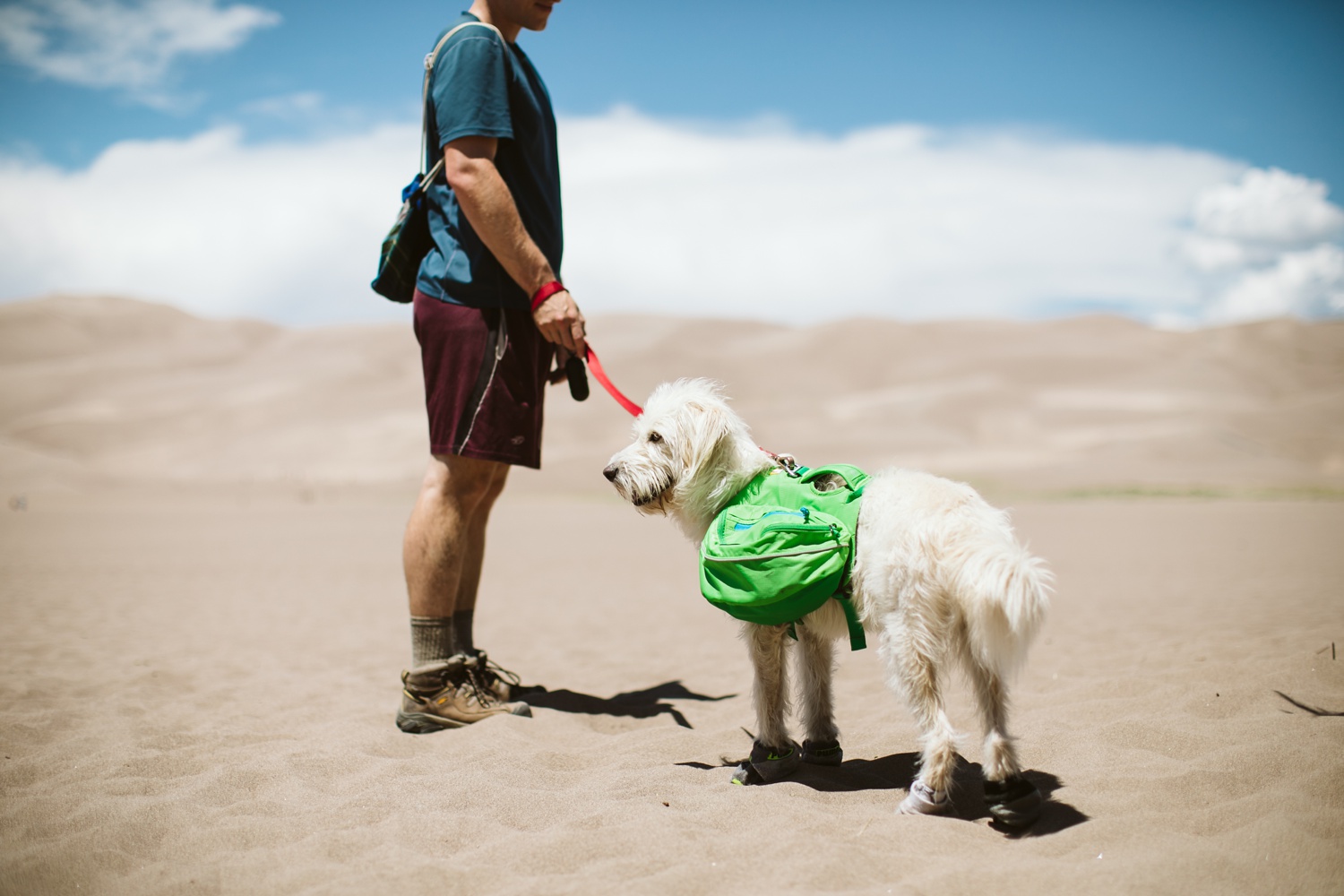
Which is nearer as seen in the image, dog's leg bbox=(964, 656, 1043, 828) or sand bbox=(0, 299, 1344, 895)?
sand bbox=(0, 299, 1344, 895)

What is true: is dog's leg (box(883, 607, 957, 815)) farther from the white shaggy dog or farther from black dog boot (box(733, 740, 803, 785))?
black dog boot (box(733, 740, 803, 785))

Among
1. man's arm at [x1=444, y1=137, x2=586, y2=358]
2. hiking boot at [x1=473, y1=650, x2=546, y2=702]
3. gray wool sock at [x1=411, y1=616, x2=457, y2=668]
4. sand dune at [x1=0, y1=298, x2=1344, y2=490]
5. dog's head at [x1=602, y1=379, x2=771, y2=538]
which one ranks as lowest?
hiking boot at [x1=473, y1=650, x2=546, y2=702]

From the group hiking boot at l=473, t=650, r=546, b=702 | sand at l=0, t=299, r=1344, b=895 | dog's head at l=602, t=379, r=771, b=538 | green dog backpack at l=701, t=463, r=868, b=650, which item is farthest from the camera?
hiking boot at l=473, t=650, r=546, b=702

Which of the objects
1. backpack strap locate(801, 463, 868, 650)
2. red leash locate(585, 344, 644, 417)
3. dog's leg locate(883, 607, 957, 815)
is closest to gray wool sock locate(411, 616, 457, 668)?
red leash locate(585, 344, 644, 417)

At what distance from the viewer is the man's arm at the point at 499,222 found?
3697mm

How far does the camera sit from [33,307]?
260 feet

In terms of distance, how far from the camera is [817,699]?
3535 millimetres

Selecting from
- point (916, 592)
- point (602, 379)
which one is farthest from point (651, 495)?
point (916, 592)

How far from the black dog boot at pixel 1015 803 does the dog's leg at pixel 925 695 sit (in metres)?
0.17

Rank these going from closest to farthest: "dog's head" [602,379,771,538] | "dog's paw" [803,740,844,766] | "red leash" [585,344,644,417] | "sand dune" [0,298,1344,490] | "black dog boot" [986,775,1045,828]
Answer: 1. "black dog boot" [986,775,1045,828]
2. "dog's head" [602,379,771,538]
3. "dog's paw" [803,740,844,766]
4. "red leash" [585,344,644,417]
5. "sand dune" [0,298,1344,490]

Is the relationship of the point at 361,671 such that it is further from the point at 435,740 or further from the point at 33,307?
the point at 33,307

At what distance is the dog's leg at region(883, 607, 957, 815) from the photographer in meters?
2.81

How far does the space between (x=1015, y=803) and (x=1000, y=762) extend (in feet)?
0.39

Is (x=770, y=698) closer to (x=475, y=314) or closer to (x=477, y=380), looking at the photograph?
(x=477, y=380)
